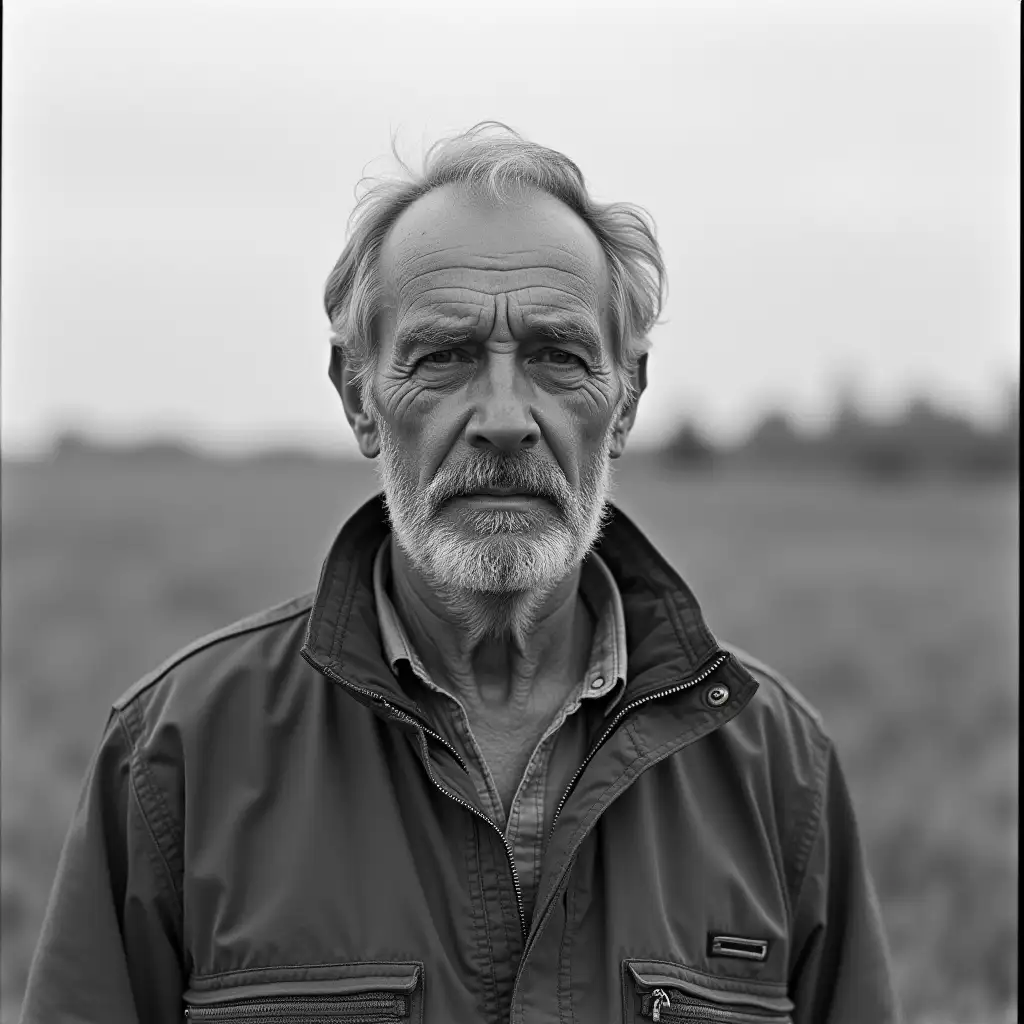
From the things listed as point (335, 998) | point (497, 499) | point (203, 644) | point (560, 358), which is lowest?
point (335, 998)

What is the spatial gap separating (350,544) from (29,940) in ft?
16.6

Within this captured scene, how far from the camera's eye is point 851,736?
10844 mm

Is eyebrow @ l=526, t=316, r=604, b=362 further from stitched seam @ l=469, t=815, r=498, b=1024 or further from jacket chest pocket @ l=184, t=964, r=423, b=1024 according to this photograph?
jacket chest pocket @ l=184, t=964, r=423, b=1024

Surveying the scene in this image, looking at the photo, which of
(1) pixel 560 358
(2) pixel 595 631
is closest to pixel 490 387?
(1) pixel 560 358

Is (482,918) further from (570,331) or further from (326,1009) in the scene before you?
(570,331)

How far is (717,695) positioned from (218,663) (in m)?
1.01

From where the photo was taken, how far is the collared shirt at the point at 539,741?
230cm

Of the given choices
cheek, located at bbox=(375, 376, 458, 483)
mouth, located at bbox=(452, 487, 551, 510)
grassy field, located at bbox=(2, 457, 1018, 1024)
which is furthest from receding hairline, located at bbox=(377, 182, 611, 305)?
grassy field, located at bbox=(2, 457, 1018, 1024)

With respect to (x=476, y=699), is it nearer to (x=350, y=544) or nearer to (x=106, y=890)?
(x=350, y=544)

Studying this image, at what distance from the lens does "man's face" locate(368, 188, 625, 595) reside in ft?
7.77

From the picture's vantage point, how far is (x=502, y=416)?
2301mm

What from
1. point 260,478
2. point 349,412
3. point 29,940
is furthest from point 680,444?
point 349,412

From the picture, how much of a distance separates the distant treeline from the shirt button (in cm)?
1371

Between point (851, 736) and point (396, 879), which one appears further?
point (851, 736)
